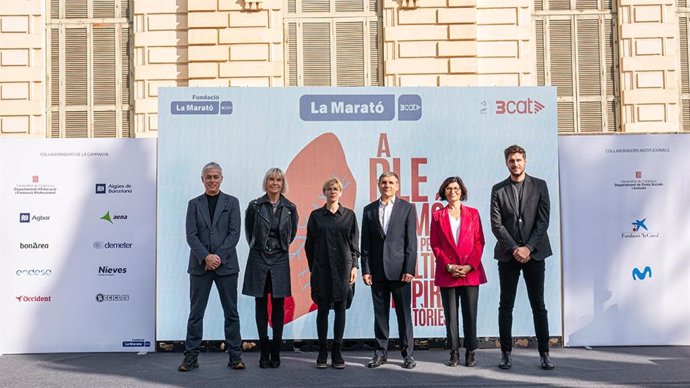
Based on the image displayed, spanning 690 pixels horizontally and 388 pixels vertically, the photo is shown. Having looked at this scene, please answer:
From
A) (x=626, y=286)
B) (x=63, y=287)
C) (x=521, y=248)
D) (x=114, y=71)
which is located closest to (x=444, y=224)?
→ (x=521, y=248)

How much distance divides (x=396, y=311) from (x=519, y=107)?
259 centimetres

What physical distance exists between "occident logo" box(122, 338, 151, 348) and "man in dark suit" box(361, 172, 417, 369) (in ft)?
8.06

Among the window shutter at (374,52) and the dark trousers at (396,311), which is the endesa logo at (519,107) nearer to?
the dark trousers at (396,311)

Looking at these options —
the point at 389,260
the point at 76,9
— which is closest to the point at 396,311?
the point at 389,260

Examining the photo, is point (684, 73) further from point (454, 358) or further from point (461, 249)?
point (454, 358)

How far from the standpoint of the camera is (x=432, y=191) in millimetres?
7945

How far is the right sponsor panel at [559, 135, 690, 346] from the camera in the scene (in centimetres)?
797

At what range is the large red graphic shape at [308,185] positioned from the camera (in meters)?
7.89

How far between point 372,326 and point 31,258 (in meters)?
3.61

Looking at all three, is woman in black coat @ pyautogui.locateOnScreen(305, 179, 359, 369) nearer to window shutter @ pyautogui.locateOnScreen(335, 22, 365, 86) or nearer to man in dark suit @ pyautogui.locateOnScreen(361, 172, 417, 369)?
man in dark suit @ pyautogui.locateOnScreen(361, 172, 417, 369)

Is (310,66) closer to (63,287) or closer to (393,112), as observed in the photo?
(393,112)

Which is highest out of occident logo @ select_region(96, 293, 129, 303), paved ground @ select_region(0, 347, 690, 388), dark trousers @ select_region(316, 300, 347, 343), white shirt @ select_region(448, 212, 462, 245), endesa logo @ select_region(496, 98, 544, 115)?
endesa logo @ select_region(496, 98, 544, 115)

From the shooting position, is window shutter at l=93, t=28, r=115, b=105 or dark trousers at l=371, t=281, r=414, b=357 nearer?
dark trousers at l=371, t=281, r=414, b=357

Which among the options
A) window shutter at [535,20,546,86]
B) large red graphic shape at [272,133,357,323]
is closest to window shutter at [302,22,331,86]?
window shutter at [535,20,546,86]
